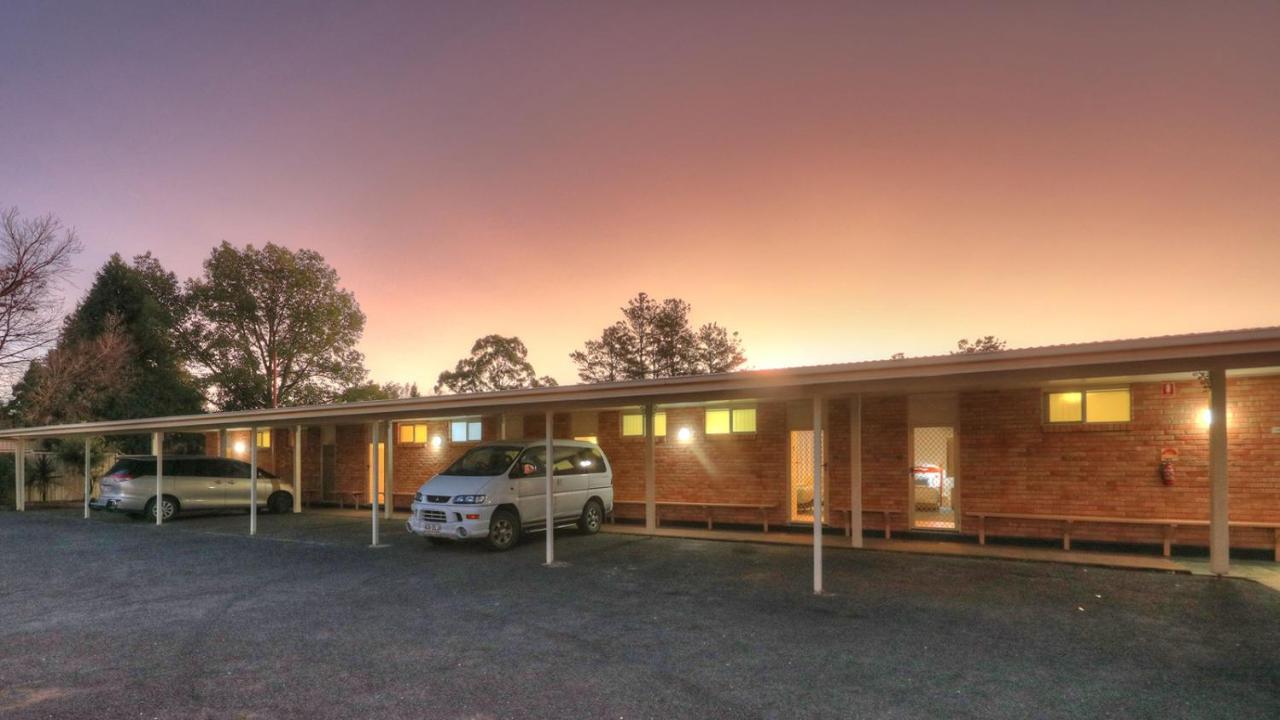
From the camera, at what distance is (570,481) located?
12.1 meters

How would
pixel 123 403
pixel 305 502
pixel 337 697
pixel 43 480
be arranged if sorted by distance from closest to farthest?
pixel 337 697 < pixel 305 502 < pixel 43 480 < pixel 123 403

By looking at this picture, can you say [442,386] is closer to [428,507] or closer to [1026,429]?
[428,507]

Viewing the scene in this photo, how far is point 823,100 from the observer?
496 inches

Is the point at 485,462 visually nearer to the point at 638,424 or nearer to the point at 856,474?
the point at 638,424

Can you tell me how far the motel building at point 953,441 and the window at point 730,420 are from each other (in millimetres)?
22

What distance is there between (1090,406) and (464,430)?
41.4ft

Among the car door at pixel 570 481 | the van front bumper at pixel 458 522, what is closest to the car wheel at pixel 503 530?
the van front bumper at pixel 458 522

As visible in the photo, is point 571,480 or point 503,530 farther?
point 571,480

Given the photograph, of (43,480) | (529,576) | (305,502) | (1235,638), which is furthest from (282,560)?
(43,480)

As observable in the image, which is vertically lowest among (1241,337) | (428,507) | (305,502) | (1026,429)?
(305,502)

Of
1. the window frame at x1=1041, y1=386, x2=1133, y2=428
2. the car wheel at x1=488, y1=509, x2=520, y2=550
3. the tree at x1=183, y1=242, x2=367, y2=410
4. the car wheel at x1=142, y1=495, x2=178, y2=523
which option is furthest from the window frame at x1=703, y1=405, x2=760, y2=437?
the tree at x1=183, y1=242, x2=367, y2=410

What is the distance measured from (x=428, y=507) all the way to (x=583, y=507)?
2.80m

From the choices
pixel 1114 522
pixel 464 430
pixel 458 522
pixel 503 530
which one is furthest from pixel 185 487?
pixel 1114 522

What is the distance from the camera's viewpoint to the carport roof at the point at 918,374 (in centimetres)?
528
